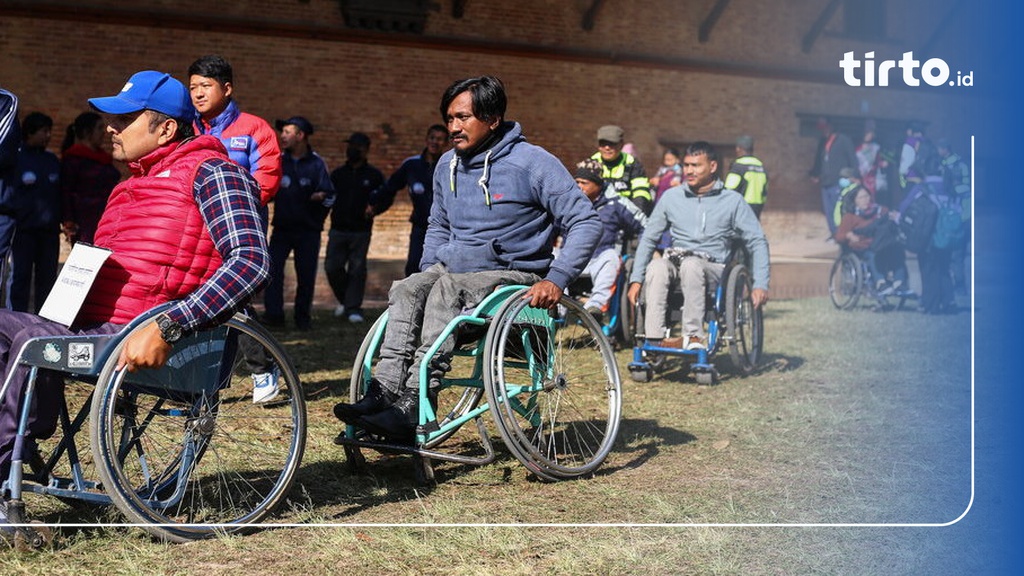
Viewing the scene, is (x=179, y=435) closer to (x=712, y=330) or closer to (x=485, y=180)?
(x=485, y=180)

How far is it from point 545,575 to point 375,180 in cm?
794

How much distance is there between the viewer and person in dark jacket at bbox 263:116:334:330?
9.61m

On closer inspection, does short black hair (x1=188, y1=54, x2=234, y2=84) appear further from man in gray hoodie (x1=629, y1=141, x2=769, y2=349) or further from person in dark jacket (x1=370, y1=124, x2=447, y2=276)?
person in dark jacket (x1=370, y1=124, x2=447, y2=276)

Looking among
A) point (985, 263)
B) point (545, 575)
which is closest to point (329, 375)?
point (545, 575)

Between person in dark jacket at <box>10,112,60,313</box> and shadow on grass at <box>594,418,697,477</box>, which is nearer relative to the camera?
shadow on grass at <box>594,418,697,477</box>

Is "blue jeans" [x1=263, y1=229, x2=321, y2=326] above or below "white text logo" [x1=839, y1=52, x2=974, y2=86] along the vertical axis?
below

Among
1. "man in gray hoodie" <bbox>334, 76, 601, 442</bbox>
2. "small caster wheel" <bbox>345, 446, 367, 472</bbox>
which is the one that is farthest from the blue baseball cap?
"small caster wheel" <bbox>345, 446, 367, 472</bbox>

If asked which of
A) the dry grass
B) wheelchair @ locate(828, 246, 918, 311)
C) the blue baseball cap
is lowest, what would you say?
the dry grass

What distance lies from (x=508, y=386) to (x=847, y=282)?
10114mm

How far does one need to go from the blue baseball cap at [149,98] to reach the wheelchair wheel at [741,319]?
4661 millimetres

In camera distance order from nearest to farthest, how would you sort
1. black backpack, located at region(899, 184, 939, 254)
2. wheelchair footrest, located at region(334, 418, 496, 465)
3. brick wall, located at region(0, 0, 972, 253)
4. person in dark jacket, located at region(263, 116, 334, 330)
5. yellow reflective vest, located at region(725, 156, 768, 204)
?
wheelchair footrest, located at region(334, 418, 496, 465) < person in dark jacket, located at region(263, 116, 334, 330) < yellow reflective vest, located at region(725, 156, 768, 204) < black backpack, located at region(899, 184, 939, 254) < brick wall, located at region(0, 0, 972, 253)

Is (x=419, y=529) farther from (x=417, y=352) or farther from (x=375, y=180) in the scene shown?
(x=375, y=180)

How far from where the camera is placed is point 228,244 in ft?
12.2

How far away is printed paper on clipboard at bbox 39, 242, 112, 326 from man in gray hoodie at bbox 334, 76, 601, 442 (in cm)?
131
